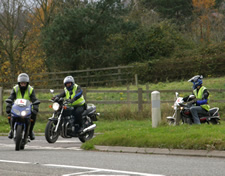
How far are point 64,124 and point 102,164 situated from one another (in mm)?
4759

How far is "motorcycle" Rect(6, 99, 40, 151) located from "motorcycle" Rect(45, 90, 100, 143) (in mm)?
778

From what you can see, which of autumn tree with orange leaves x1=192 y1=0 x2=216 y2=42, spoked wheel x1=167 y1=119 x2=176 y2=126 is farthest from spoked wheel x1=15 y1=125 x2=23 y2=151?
autumn tree with orange leaves x1=192 y1=0 x2=216 y2=42

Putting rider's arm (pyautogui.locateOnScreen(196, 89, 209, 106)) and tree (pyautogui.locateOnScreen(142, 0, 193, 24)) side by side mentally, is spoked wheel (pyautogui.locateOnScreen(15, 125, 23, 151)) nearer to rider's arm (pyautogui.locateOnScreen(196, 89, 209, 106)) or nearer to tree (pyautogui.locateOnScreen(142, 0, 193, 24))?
rider's arm (pyautogui.locateOnScreen(196, 89, 209, 106))

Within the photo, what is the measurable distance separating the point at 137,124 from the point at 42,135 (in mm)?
3412

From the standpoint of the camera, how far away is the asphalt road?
356 inches

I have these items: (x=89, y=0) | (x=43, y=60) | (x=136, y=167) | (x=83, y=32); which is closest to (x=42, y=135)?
(x=136, y=167)

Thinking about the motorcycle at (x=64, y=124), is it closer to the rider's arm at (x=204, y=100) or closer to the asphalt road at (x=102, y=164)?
the asphalt road at (x=102, y=164)

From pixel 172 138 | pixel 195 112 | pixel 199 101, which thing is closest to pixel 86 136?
pixel 195 112

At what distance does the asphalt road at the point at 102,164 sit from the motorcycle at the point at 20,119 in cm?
77

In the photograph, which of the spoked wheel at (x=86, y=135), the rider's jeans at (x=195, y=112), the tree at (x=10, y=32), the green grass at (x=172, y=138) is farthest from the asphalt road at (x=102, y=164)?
the tree at (x=10, y=32)

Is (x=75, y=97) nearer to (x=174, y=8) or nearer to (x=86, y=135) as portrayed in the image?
(x=86, y=135)

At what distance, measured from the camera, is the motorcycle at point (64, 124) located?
575 inches

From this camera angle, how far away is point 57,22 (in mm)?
39688

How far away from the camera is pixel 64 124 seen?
14773mm
